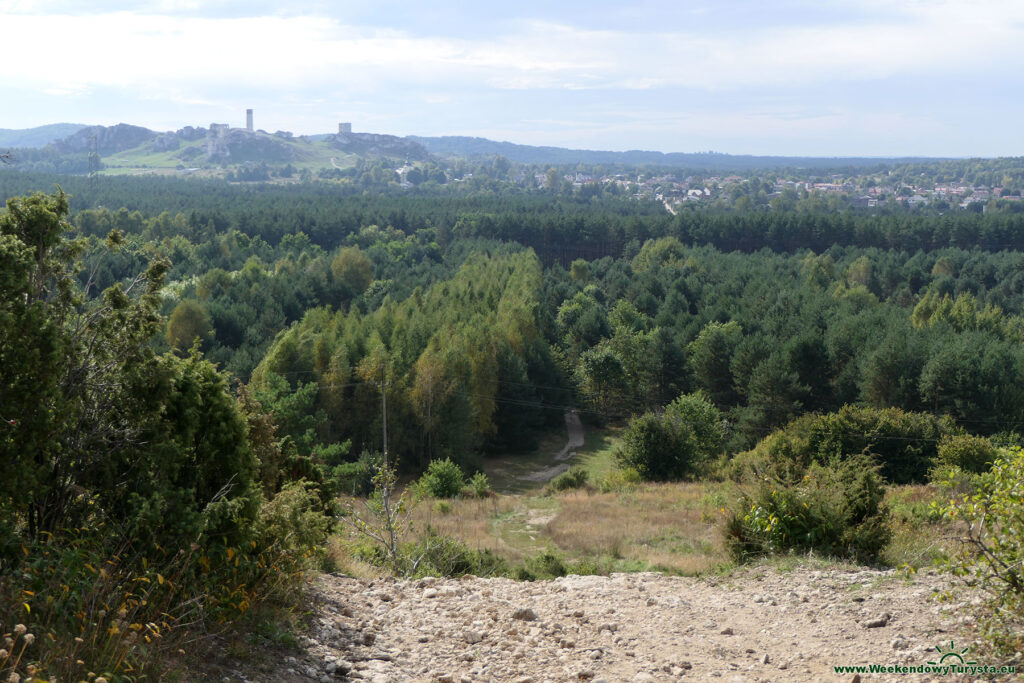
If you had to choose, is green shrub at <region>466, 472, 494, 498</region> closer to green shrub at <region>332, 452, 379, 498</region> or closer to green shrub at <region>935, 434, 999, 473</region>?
green shrub at <region>332, 452, 379, 498</region>

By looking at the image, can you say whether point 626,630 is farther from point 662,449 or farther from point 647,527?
point 662,449

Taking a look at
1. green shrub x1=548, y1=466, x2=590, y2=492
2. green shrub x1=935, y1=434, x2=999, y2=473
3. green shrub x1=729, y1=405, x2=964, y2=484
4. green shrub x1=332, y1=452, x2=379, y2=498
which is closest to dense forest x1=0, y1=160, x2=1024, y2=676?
green shrub x1=729, y1=405, x2=964, y2=484

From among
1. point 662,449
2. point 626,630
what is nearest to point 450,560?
point 626,630

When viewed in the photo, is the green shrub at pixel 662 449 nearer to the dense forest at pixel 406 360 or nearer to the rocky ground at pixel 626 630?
the dense forest at pixel 406 360

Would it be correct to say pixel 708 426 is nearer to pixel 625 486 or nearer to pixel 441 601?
pixel 625 486

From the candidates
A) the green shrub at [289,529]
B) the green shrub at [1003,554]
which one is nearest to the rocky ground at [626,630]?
the green shrub at [1003,554]

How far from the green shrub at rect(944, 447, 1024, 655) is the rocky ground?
1.06 ft

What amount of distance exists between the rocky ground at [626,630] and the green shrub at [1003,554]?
1.06 feet

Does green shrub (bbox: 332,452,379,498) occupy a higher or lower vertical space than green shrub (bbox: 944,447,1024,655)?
lower

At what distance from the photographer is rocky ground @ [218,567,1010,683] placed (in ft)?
22.6

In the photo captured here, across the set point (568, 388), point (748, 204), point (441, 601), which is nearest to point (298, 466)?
point (441, 601)

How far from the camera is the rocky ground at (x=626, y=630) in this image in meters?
6.89

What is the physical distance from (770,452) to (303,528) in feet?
90.2

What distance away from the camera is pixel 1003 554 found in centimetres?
662
